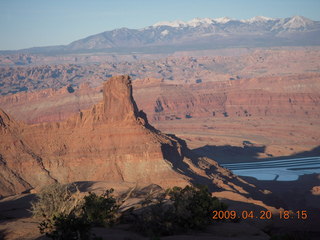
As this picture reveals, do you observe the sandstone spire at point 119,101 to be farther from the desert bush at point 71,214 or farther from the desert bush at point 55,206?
the desert bush at point 55,206

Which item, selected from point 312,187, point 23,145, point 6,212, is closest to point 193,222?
point 6,212

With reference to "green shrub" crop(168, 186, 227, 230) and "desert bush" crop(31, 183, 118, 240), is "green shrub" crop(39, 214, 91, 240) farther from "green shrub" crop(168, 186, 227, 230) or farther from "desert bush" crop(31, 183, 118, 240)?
"green shrub" crop(168, 186, 227, 230)

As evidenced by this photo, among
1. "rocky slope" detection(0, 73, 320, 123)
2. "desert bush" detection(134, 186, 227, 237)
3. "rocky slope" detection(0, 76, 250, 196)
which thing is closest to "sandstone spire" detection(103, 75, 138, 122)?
"rocky slope" detection(0, 76, 250, 196)

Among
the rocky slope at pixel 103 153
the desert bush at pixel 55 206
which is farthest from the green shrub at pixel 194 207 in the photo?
the rocky slope at pixel 103 153

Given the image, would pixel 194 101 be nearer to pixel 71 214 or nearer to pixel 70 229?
pixel 71 214

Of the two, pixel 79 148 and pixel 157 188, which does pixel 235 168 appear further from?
pixel 157 188

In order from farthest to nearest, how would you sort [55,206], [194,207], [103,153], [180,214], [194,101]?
1. [194,101]
2. [103,153]
3. [194,207]
4. [180,214]
5. [55,206]

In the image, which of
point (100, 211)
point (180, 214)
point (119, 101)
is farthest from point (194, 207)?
point (119, 101)
